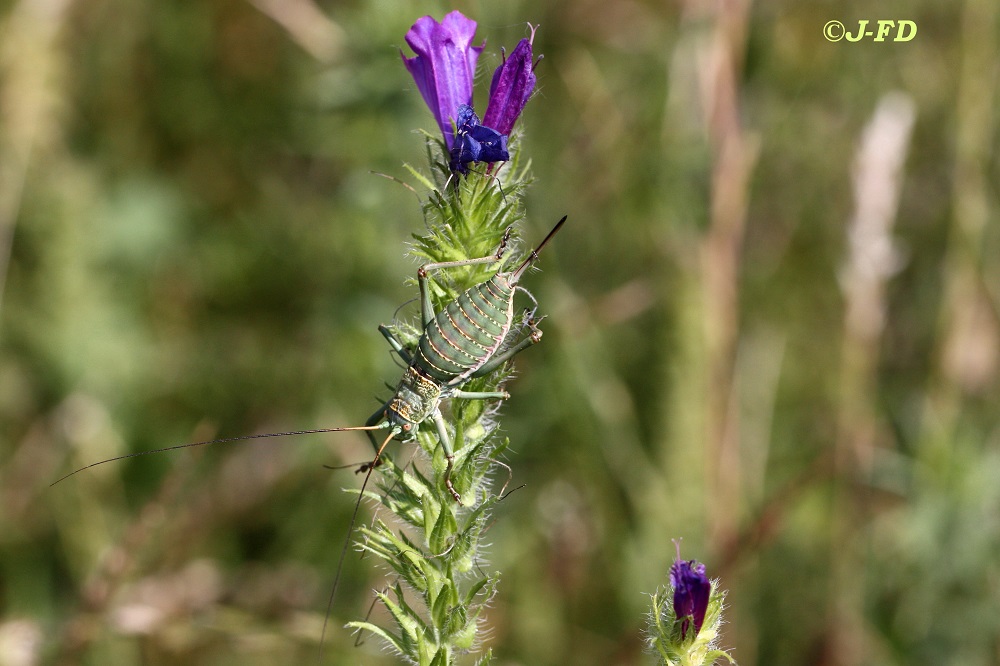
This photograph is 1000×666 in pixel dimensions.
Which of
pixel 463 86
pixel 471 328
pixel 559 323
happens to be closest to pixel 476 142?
pixel 463 86

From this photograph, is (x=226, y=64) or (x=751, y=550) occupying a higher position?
(x=226, y=64)

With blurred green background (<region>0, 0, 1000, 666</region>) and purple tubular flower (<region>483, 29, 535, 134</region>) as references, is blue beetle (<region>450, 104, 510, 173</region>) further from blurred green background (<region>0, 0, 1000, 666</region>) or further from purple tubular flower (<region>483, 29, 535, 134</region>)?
blurred green background (<region>0, 0, 1000, 666</region>)

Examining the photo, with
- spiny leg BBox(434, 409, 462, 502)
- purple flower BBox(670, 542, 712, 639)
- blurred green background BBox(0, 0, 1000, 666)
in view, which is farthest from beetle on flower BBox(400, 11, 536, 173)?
blurred green background BBox(0, 0, 1000, 666)

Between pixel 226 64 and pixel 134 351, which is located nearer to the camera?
pixel 134 351

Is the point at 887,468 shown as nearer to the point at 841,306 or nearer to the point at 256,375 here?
the point at 841,306

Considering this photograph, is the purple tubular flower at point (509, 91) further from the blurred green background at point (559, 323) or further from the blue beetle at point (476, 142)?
the blurred green background at point (559, 323)

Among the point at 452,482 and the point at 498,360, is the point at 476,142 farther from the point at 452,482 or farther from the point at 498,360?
the point at 452,482

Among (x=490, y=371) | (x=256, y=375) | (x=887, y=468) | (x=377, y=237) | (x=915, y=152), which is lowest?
(x=490, y=371)

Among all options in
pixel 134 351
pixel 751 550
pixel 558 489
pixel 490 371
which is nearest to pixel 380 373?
pixel 558 489
